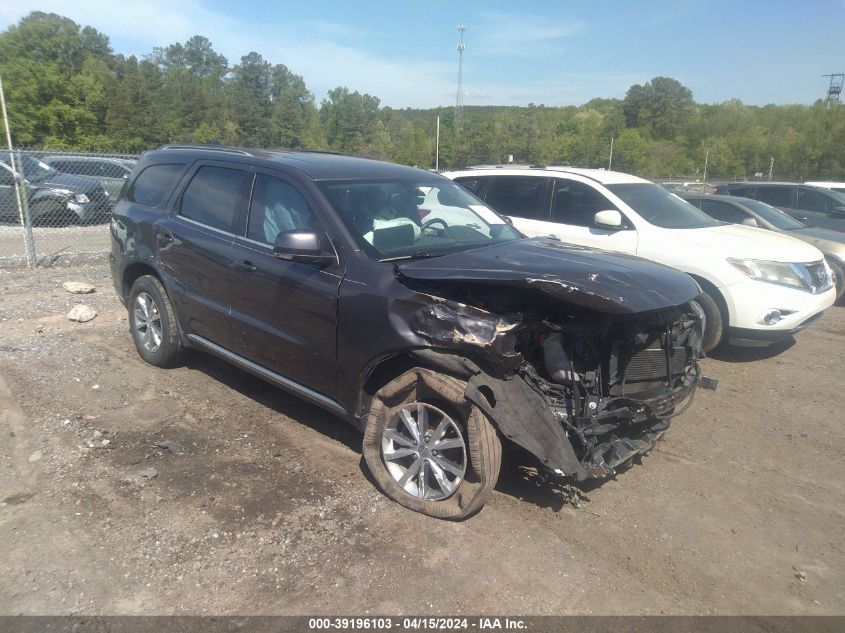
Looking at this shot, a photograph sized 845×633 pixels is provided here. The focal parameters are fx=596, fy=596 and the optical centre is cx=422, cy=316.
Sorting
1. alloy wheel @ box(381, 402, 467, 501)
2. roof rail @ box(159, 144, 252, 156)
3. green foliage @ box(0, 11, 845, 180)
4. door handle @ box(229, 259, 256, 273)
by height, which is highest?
green foliage @ box(0, 11, 845, 180)

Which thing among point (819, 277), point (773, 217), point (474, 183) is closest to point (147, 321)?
point (474, 183)

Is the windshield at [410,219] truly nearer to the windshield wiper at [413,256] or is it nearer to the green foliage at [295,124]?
the windshield wiper at [413,256]

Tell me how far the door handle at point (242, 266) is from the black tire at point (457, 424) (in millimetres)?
1339

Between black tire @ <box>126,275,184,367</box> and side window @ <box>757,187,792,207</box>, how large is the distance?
39.7 ft

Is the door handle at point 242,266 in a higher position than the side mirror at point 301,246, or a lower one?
lower

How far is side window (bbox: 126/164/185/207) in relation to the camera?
5.12 meters

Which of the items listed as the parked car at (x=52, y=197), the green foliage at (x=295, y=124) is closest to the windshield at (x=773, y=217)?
the parked car at (x=52, y=197)

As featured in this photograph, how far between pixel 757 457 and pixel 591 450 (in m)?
1.82

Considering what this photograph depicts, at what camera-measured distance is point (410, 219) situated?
4055 mm

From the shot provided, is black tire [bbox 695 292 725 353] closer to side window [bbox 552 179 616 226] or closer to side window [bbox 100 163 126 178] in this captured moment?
side window [bbox 552 179 616 226]

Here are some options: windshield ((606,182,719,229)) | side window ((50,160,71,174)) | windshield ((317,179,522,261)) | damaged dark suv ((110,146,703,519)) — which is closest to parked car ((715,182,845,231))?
windshield ((606,182,719,229))

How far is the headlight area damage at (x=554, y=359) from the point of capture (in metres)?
3.06

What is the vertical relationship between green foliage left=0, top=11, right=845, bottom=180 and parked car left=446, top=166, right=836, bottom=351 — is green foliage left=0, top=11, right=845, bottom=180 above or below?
above

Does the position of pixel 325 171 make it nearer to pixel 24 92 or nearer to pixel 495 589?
pixel 495 589
